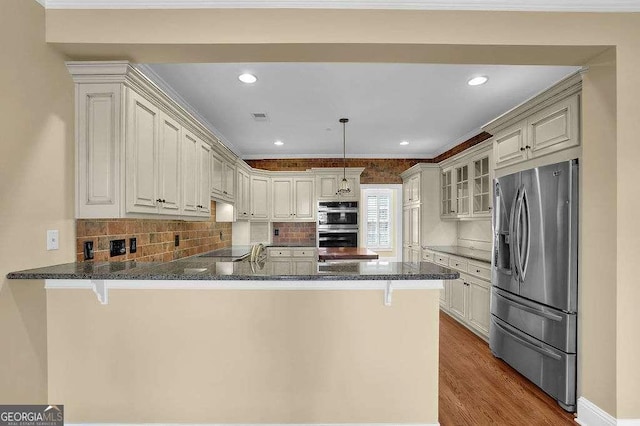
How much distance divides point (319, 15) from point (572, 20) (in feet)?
5.08

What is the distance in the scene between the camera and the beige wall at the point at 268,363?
191 centimetres

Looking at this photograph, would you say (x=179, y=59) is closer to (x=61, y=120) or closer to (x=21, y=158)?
(x=61, y=120)

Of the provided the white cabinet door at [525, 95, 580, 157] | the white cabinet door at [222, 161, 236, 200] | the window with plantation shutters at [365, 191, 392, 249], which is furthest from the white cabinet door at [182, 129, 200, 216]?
the window with plantation shutters at [365, 191, 392, 249]

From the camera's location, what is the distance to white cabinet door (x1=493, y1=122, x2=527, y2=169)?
284 cm

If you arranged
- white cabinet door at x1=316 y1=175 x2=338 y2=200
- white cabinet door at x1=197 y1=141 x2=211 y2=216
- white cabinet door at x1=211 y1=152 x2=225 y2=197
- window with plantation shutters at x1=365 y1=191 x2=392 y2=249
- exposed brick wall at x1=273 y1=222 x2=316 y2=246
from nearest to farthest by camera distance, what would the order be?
white cabinet door at x1=197 y1=141 x2=211 y2=216
white cabinet door at x1=211 y1=152 x2=225 y2=197
white cabinet door at x1=316 y1=175 x2=338 y2=200
exposed brick wall at x1=273 y1=222 x2=316 y2=246
window with plantation shutters at x1=365 y1=191 x2=392 y2=249

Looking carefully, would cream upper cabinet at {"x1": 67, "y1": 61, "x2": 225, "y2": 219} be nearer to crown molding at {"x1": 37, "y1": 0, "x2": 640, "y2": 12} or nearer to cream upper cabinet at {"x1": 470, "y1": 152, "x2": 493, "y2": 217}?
crown molding at {"x1": 37, "y1": 0, "x2": 640, "y2": 12}

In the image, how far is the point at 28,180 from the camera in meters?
1.76

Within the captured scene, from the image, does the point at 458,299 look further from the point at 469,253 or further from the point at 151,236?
the point at 151,236

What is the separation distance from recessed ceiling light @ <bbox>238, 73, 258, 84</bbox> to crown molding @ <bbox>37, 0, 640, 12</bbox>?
3.00 feet

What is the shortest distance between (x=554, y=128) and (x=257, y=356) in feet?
9.22

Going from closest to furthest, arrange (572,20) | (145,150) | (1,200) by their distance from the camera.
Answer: (1,200) → (572,20) → (145,150)

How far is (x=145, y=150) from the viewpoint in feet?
7.45

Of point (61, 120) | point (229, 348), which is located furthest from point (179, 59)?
point (229, 348)

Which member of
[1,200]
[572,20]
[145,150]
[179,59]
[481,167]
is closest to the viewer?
[1,200]
